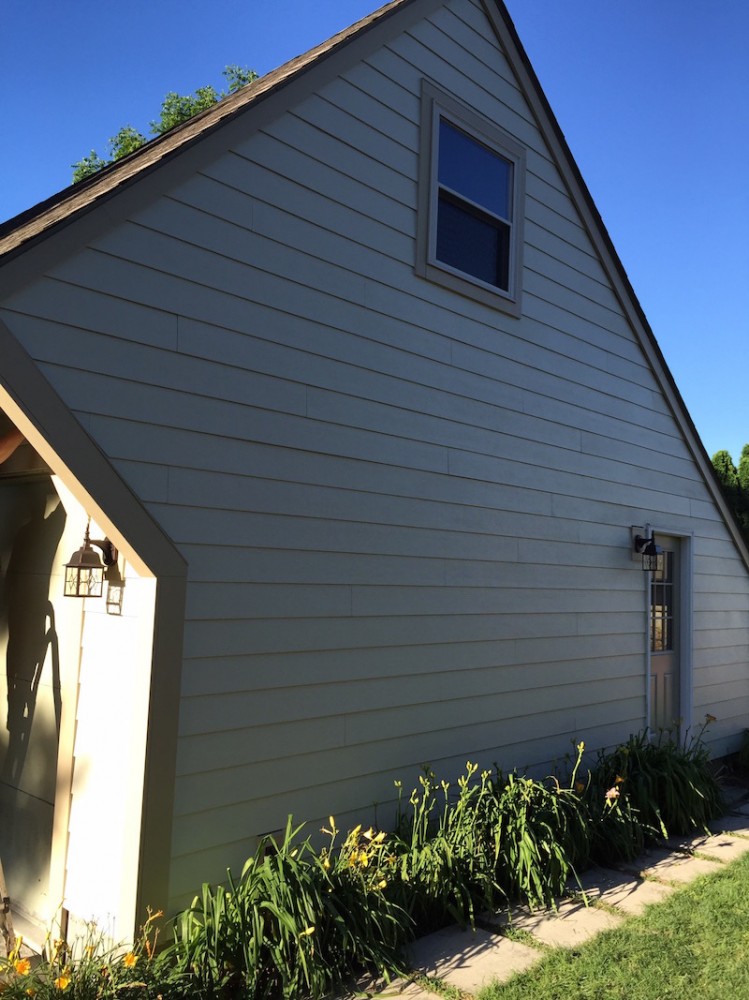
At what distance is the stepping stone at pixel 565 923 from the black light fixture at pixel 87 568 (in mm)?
2816

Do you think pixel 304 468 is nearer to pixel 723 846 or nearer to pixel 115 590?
pixel 115 590

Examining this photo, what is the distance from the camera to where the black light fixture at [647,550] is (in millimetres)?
7051

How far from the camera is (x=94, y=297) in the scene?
343cm

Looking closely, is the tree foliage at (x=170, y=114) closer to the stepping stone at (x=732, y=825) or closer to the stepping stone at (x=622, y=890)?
the stepping stone at (x=732, y=825)

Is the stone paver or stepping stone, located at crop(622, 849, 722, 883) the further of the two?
the stone paver

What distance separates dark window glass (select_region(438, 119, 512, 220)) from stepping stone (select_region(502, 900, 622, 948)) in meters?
4.74

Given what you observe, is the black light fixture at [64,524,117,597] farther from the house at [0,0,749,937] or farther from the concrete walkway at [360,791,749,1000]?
the concrete walkway at [360,791,749,1000]

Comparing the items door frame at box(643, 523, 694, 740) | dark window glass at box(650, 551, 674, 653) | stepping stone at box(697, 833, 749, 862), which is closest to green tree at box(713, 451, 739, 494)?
door frame at box(643, 523, 694, 740)

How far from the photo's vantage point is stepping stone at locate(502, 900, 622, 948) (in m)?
3.96

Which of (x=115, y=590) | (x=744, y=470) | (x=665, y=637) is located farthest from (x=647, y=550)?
(x=744, y=470)

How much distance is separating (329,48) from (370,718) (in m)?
4.02

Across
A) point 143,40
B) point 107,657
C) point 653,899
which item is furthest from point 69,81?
point 653,899

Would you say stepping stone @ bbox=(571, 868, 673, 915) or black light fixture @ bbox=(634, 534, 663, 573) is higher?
black light fixture @ bbox=(634, 534, 663, 573)

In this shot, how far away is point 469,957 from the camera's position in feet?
12.3
